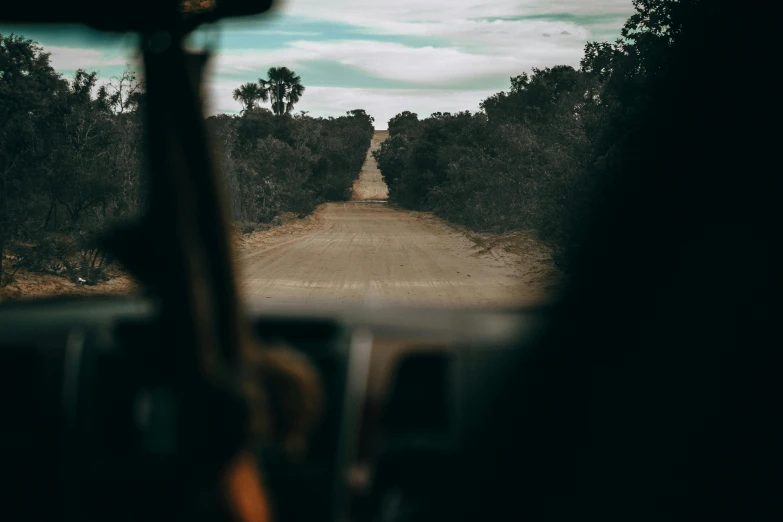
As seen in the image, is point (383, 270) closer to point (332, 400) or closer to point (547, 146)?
point (547, 146)

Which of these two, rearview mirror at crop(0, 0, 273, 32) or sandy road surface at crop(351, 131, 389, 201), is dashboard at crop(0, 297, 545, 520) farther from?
sandy road surface at crop(351, 131, 389, 201)

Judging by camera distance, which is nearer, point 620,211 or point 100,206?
point 620,211

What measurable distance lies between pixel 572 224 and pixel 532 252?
5482 millimetres

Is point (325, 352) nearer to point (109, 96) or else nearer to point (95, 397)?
point (95, 397)

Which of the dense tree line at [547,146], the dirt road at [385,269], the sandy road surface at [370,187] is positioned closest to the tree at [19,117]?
the dirt road at [385,269]

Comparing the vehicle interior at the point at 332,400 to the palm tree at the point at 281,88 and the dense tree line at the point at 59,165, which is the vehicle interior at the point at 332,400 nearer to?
the dense tree line at the point at 59,165

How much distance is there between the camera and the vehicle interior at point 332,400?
1051mm

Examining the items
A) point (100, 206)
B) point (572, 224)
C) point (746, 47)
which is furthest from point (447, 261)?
point (746, 47)

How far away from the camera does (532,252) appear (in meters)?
22.4

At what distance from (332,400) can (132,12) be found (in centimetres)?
77

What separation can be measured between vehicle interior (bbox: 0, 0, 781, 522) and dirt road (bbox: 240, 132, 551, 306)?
7.46 meters

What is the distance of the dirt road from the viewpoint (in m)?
14.5

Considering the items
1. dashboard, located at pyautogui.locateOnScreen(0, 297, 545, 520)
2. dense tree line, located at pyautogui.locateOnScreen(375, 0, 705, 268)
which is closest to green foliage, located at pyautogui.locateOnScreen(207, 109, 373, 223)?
dense tree line, located at pyautogui.locateOnScreen(375, 0, 705, 268)

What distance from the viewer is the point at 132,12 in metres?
1.10
